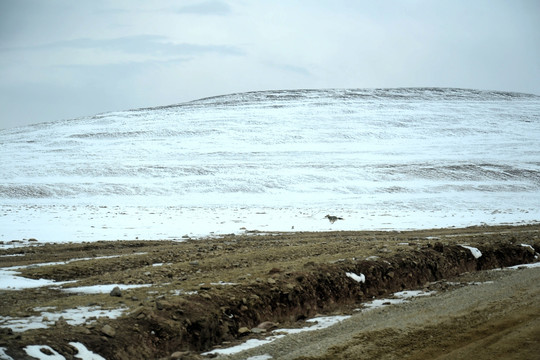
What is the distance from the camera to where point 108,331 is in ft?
24.0

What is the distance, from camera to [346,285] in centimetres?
1138

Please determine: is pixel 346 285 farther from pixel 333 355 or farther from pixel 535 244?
pixel 535 244

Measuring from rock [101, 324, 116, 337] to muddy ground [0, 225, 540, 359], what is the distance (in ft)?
0.04

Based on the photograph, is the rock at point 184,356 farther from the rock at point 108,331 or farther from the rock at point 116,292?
the rock at point 116,292

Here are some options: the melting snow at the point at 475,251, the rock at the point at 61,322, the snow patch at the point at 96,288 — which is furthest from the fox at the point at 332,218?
the rock at the point at 61,322

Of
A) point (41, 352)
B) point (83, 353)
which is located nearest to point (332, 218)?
point (83, 353)

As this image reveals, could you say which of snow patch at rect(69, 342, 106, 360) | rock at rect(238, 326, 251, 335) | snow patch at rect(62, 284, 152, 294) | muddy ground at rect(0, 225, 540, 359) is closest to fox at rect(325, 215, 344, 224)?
muddy ground at rect(0, 225, 540, 359)

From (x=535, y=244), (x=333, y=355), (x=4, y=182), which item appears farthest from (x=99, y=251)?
(x=4, y=182)

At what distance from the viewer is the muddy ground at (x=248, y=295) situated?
289 inches

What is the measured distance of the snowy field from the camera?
89.7ft

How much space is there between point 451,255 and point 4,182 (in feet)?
114

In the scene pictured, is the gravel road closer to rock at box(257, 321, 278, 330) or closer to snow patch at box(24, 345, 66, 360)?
rock at box(257, 321, 278, 330)

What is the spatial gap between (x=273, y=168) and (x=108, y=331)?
1524 inches

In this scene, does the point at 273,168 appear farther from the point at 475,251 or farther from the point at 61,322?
the point at 61,322
